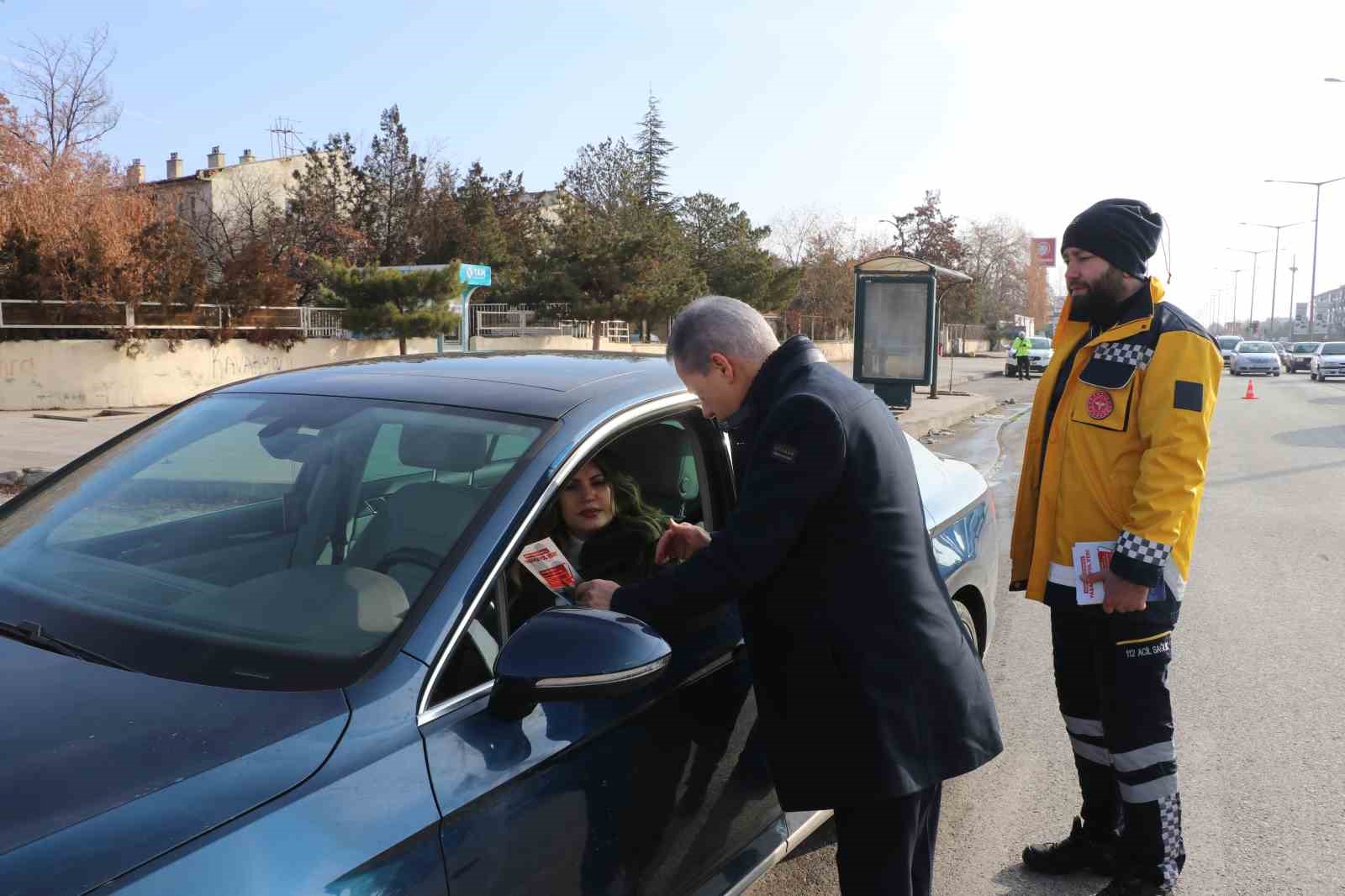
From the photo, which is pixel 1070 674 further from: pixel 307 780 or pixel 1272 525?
pixel 1272 525

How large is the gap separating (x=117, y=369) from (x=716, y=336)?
20.4 meters

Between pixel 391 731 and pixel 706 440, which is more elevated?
pixel 706 440

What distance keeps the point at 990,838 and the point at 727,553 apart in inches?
83.3

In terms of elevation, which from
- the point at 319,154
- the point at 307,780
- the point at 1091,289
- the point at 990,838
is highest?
the point at 319,154

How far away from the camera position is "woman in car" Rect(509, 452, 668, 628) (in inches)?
110

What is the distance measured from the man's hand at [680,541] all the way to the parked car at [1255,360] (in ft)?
160

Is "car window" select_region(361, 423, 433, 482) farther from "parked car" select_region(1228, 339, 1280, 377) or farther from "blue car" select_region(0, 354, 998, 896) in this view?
"parked car" select_region(1228, 339, 1280, 377)

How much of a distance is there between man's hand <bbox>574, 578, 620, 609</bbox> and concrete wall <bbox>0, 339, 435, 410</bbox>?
16477 millimetres

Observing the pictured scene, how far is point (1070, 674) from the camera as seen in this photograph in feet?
10.7

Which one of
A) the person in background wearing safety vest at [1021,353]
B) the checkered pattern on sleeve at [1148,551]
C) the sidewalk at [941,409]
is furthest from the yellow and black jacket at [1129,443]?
the person in background wearing safety vest at [1021,353]

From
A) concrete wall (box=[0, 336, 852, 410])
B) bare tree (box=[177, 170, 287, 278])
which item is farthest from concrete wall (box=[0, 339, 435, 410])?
bare tree (box=[177, 170, 287, 278])

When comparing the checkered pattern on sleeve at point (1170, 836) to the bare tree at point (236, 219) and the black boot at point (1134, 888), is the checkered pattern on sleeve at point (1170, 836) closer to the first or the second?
the black boot at point (1134, 888)

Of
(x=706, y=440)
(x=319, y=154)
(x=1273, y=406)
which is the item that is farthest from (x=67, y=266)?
(x=1273, y=406)

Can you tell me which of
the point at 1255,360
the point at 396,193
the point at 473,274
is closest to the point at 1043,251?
the point at 1255,360
